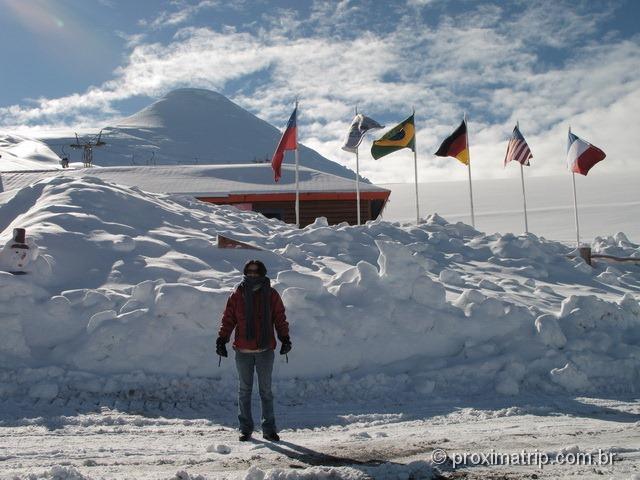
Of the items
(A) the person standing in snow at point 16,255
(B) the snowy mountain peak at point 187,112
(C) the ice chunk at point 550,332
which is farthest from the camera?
(B) the snowy mountain peak at point 187,112

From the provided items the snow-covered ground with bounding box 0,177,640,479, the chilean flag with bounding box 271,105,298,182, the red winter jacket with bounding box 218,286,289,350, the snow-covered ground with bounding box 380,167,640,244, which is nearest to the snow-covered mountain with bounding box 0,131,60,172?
the snow-covered ground with bounding box 380,167,640,244

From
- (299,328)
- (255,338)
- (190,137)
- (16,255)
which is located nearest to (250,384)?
(255,338)

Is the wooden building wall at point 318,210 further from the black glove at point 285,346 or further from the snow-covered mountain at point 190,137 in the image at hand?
the snow-covered mountain at point 190,137

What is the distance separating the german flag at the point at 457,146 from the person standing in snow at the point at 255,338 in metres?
13.6

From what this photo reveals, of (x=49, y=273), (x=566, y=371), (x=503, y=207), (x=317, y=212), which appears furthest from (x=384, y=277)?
(x=503, y=207)

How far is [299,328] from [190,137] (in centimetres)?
10136

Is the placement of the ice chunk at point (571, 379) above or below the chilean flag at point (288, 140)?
below

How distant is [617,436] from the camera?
15.7 feet

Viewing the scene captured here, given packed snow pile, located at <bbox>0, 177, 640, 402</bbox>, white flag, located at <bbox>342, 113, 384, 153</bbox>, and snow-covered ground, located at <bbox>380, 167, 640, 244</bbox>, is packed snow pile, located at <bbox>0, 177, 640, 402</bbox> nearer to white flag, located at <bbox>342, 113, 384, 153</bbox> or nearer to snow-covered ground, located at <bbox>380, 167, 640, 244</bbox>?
white flag, located at <bbox>342, 113, 384, 153</bbox>

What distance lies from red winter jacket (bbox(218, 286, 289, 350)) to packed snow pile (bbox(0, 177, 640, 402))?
53.7 inches

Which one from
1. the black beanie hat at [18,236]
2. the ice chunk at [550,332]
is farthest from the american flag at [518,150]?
the black beanie hat at [18,236]

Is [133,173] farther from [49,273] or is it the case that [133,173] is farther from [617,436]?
[617,436]

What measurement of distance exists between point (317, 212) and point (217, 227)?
914 centimetres

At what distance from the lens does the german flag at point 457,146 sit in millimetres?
17750
